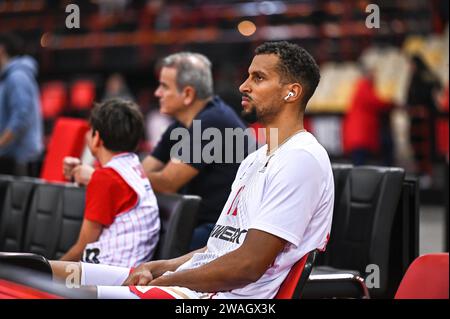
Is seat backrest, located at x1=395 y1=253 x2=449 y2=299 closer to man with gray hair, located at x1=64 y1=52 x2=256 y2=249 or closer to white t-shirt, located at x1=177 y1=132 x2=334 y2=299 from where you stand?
white t-shirt, located at x1=177 y1=132 x2=334 y2=299

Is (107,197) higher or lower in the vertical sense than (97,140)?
lower

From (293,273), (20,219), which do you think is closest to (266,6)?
(20,219)

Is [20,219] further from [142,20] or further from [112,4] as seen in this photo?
[112,4]

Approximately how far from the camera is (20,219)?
4.59 meters

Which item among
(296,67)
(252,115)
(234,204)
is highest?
(296,67)

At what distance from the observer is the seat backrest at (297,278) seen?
2.44 meters

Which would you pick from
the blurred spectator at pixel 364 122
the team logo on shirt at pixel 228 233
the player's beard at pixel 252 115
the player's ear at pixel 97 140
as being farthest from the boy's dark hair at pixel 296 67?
the blurred spectator at pixel 364 122

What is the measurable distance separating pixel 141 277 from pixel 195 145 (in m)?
1.32

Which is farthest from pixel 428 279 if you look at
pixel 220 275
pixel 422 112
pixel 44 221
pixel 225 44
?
pixel 225 44

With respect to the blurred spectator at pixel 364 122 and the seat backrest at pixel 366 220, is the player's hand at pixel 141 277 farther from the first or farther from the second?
the blurred spectator at pixel 364 122

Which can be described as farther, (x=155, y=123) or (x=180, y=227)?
(x=155, y=123)

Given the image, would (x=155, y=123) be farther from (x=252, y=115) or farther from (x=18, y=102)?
(x=252, y=115)

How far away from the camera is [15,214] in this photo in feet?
15.2

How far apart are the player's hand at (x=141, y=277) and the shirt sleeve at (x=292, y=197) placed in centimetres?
56
